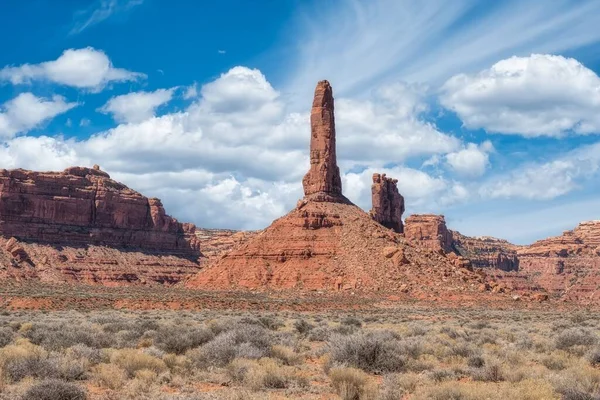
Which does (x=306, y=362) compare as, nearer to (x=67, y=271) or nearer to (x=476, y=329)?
(x=476, y=329)

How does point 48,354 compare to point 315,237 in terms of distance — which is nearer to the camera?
point 48,354

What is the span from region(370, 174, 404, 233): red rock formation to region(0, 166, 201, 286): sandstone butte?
3770 cm

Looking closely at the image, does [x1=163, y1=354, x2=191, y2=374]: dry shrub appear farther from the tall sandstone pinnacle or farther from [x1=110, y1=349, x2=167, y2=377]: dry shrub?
the tall sandstone pinnacle

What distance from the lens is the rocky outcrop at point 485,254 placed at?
16000 centimetres

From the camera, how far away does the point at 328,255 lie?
256 feet

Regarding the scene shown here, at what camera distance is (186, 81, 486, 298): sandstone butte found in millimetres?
71062

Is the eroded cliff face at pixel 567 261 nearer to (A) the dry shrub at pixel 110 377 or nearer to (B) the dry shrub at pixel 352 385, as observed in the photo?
(B) the dry shrub at pixel 352 385

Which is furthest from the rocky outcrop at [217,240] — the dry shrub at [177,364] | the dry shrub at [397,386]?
the dry shrub at [397,386]

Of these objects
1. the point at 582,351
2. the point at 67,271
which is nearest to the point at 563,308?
the point at 582,351

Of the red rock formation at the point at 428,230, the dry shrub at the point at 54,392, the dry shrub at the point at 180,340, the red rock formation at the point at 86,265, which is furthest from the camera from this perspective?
the red rock formation at the point at 428,230

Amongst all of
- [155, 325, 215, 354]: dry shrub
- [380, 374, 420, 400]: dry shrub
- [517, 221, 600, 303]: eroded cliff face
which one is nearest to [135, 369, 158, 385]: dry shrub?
[155, 325, 215, 354]: dry shrub

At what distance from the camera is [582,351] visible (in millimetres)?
21656

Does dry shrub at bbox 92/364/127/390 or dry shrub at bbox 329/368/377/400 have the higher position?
dry shrub at bbox 329/368/377/400

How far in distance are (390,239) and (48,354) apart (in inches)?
2502
